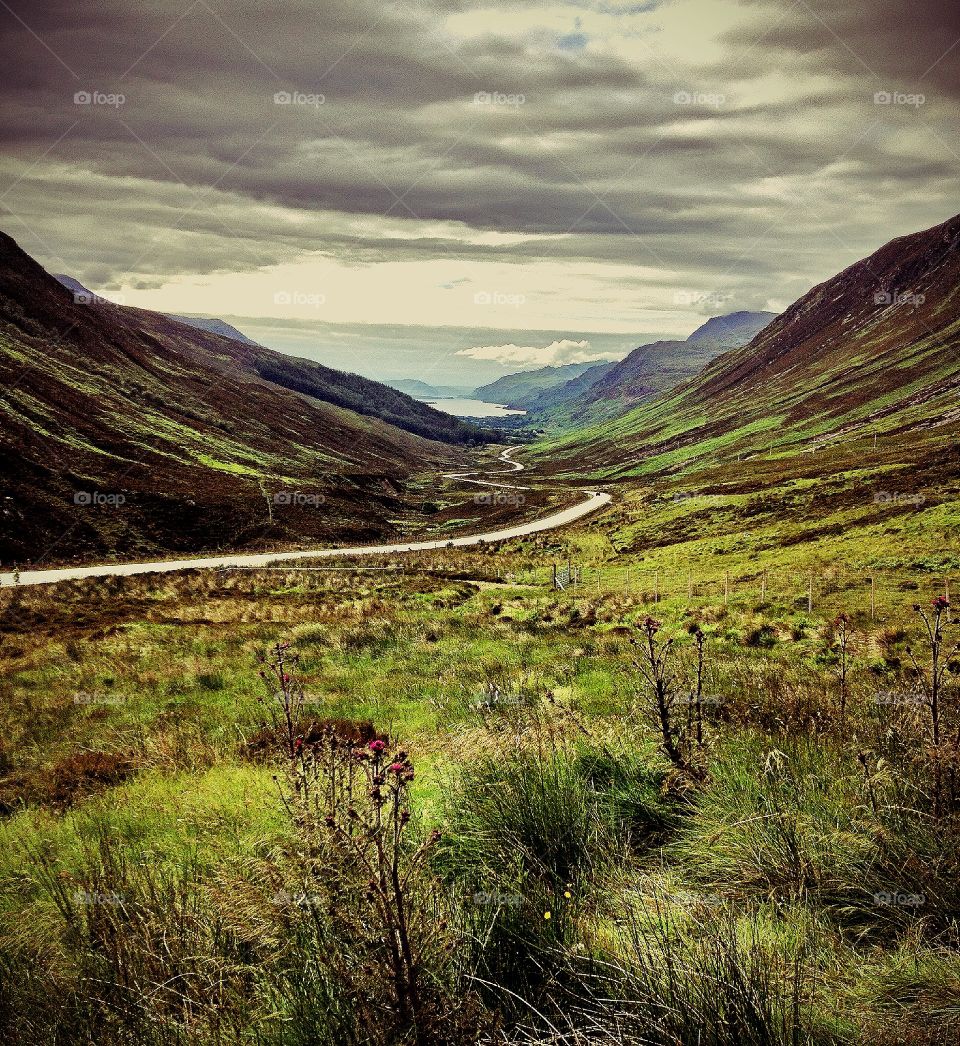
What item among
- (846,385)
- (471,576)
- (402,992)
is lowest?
(471,576)

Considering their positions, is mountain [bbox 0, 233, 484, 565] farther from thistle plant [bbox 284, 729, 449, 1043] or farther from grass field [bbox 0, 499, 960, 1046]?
thistle plant [bbox 284, 729, 449, 1043]

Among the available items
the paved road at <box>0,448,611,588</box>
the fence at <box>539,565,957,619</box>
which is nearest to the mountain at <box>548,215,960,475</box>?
→ the fence at <box>539,565,957,619</box>

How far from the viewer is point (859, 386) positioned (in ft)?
420

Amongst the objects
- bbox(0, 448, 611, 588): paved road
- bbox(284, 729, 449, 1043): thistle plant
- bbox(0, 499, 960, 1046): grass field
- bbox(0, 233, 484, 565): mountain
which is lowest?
bbox(0, 448, 611, 588): paved road

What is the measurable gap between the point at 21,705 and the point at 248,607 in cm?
1507

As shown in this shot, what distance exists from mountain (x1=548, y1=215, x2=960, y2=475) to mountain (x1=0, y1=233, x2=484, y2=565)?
207 ft

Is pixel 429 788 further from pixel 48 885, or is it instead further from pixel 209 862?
pixel 48 885

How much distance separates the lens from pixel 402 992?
2.76 metres

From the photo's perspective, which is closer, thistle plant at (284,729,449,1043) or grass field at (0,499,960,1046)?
thistle plant at (284,729,449,1043)

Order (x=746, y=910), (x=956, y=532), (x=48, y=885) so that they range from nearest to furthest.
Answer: (x=746, y=910), (x=48, y=885), (x=956, y=532)

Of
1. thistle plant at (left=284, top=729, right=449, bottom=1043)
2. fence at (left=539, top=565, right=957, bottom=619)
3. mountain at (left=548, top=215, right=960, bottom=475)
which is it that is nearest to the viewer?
thistle plant at (left=284, top=729, right=449, bottom=1043)

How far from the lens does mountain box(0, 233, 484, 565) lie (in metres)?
53.7

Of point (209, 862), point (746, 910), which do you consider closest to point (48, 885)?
point (209, 862)

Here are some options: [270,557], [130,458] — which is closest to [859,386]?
[270,557]
